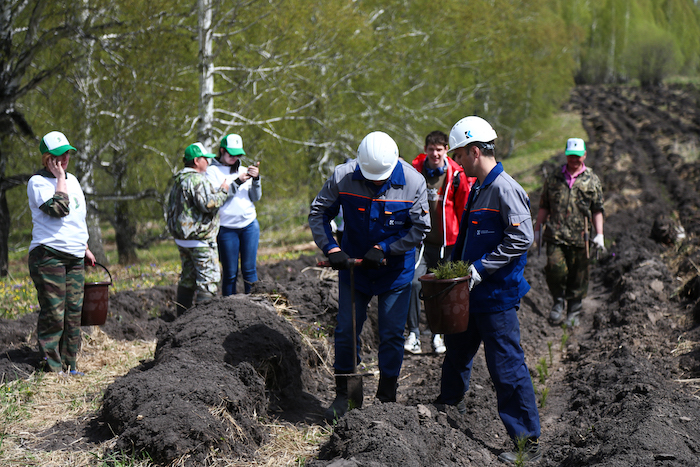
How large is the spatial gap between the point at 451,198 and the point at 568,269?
2531mm

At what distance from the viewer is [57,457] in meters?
3.48

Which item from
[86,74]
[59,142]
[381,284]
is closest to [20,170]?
[86,74]

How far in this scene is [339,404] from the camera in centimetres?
→ 424

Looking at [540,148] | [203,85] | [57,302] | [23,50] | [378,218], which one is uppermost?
[23,50]

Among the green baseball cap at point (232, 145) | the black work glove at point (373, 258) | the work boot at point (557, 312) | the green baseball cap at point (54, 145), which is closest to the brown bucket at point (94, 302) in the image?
the green baseball cap at point (54, 145)

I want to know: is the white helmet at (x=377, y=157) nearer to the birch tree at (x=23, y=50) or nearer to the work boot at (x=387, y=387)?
the work boot at (x=387, y=387)

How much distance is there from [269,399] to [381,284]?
1253 millimetres

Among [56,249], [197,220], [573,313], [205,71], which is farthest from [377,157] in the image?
[205,71]

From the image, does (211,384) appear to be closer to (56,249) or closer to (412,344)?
(56,249)

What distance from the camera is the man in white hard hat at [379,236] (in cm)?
399

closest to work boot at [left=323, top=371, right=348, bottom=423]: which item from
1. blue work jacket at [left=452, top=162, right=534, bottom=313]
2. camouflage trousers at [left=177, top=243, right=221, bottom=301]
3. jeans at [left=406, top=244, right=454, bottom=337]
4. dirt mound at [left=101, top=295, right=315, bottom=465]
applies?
dirt mound at [left=101, top=295, right=315, bottom=465]

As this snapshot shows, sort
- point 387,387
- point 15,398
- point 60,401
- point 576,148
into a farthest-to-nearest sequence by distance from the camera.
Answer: point 576,148, point 60,401, point 15,398, point 387,387

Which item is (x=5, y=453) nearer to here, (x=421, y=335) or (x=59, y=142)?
(x=59, y=142)

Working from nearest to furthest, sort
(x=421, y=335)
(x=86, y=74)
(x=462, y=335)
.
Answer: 1. (x=462, y=335)
2. (x=421, y=335)
3. (x=86, y=74)
